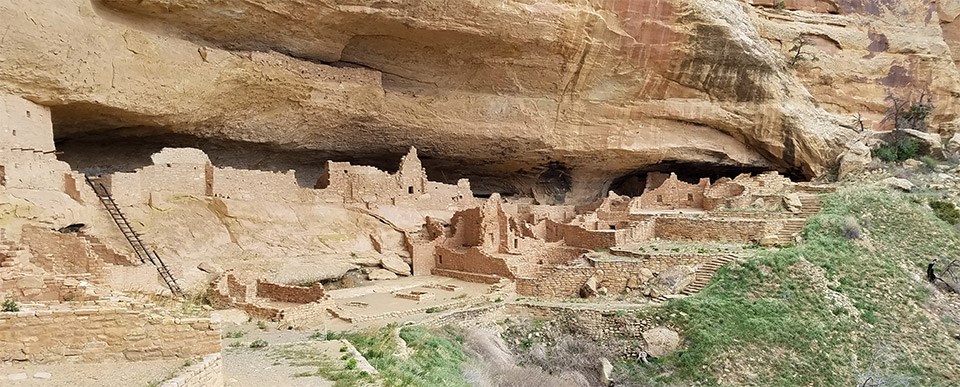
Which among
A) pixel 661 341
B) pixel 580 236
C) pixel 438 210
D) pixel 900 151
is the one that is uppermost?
pixel 900 151

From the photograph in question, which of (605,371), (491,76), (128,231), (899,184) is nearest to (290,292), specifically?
(128,231)

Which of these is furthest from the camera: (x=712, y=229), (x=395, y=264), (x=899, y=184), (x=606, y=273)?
(x=899, y=184)

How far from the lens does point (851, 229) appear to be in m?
18.4

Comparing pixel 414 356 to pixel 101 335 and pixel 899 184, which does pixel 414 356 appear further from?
pixel 899 184

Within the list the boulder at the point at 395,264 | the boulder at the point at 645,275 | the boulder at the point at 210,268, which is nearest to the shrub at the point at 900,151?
the boulder at the point at 645,275

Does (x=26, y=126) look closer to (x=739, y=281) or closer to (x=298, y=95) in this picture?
(x=298, y=95)

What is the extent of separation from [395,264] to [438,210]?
313cm

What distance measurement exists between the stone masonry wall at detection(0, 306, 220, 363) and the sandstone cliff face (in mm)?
8622

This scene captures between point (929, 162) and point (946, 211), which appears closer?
point (946, 211)

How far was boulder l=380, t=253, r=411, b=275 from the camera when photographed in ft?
59.5

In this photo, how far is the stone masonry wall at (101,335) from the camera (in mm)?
5660

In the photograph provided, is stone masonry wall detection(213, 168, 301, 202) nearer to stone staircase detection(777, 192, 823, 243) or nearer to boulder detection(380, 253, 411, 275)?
boulder detection(380, 253, 411, 275)

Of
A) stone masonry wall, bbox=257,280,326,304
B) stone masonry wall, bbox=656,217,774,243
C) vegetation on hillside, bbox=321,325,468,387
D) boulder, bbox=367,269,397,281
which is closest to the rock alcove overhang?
boulder, bbox=367,269,397,281

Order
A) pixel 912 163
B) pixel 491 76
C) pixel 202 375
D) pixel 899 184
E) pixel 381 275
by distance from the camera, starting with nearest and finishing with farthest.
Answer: pixel 202 375 < pixel 381 275 < pixel 491 76 < pixel 899 184 < pixel 912 163
